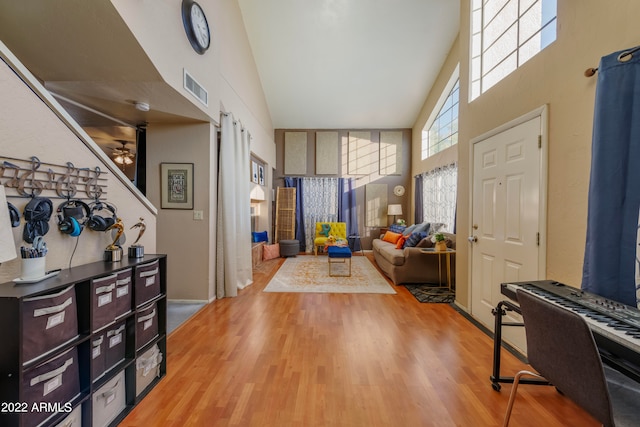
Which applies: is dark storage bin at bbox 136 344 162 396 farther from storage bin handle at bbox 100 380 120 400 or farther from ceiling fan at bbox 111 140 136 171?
ceiling fan at bbox 111 140 136 171

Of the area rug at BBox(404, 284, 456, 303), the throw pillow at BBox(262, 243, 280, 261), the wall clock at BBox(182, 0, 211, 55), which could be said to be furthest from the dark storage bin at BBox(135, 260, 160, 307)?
the throw pillow at BBox(262, 243, 280, 261)

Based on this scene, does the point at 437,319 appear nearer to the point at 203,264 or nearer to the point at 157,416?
the point at 157,416

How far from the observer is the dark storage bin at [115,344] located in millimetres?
1413

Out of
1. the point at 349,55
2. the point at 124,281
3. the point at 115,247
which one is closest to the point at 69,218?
the point at 115,247

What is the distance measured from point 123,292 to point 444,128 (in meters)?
5.76

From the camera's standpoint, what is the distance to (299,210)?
271 inches

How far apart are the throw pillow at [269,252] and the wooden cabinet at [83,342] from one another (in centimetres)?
387

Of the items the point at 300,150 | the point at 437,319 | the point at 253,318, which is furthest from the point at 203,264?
the point at 300,150

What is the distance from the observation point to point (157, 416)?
1.47m

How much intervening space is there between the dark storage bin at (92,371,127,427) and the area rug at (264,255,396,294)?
2226 millimetres

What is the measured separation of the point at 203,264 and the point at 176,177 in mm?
1124

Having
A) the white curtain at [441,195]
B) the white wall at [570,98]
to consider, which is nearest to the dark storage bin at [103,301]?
the white wall at [570,98]

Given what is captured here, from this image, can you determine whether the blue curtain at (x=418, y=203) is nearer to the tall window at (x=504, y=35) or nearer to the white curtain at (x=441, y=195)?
the white curtain at (x=441, y=195)

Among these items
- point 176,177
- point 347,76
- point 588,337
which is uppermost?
point 347,76
